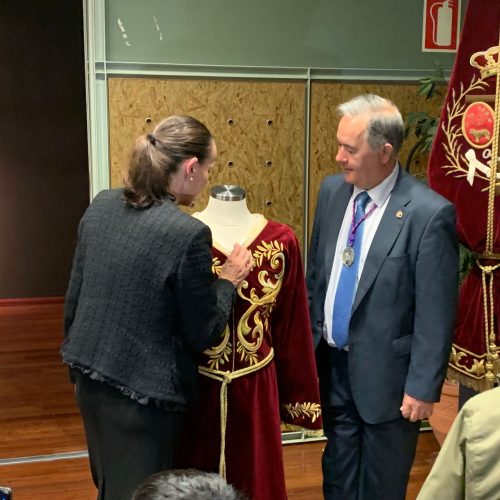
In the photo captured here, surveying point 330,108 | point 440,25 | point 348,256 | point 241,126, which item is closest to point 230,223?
point 348,256

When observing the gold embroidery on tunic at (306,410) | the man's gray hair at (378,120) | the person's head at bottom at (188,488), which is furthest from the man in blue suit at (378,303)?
the person's head at bottom at (188,488)

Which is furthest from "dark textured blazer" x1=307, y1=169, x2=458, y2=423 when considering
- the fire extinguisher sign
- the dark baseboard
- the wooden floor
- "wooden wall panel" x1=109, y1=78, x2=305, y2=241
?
the dark baseboard

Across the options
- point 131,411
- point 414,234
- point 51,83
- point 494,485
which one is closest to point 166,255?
point 131,411

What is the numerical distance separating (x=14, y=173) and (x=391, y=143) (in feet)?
14.9

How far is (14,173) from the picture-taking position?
6172 millimetres

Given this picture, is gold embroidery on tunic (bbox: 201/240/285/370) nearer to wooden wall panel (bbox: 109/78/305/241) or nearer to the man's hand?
the man's hand

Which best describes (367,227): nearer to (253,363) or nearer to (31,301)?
(253,363)

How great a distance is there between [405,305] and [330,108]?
1.48 m

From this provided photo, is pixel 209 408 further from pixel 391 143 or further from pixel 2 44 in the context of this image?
pixel 2 44

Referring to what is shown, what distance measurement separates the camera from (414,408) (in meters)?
2.24

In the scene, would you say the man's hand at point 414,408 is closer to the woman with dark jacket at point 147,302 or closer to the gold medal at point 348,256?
the gold medal at point 348,256

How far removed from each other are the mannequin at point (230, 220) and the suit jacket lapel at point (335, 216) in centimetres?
27

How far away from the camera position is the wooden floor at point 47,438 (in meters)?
3.24

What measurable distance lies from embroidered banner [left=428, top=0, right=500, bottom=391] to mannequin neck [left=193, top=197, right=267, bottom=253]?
584 millimetres
